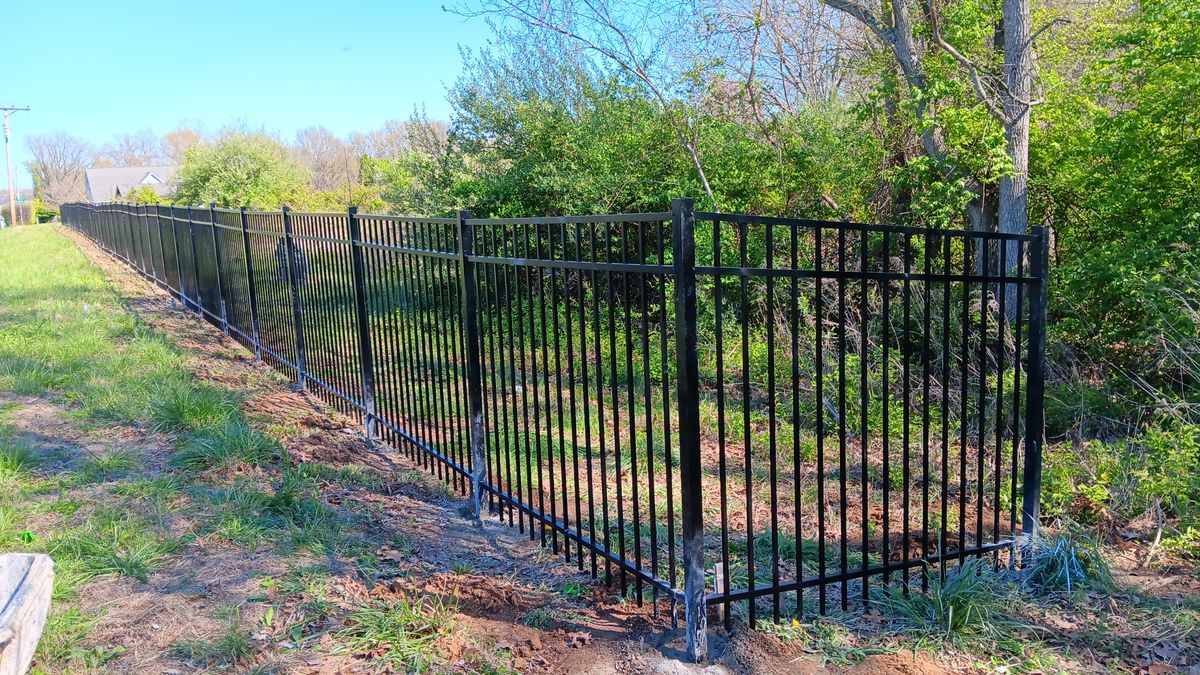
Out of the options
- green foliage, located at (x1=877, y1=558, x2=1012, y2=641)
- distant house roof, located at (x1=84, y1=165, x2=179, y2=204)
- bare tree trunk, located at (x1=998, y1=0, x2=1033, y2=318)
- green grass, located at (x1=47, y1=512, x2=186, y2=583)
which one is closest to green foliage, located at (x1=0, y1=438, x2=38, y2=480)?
green grass, located at (x1=47, y1=512, x2=186, y2=583)

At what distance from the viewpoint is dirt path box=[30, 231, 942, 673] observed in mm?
3066

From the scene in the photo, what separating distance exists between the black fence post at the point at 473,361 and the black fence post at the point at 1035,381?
111 inches

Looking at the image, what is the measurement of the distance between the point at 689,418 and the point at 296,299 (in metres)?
5.30

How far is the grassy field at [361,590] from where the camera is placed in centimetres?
309

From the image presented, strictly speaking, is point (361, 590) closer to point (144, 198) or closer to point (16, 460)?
point (16, 460)

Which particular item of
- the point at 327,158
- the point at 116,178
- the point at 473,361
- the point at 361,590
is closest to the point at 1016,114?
the point at 473,361

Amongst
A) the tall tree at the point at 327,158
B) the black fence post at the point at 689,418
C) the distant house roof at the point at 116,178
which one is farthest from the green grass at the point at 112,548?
the distant house roof at the point at 116,178

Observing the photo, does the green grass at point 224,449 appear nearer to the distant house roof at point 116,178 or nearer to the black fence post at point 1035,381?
the black fence post at point 1035,381

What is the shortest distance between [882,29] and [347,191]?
25.3m

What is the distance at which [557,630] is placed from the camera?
338 centimetres

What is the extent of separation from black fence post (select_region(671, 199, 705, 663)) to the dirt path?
195mm

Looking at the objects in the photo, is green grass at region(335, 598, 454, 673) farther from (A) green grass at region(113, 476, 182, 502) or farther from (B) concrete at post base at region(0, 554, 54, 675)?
(A) green grass at region(113, 476, 182, 502)

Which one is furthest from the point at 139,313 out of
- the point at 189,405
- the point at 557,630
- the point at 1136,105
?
the point at 1136,105

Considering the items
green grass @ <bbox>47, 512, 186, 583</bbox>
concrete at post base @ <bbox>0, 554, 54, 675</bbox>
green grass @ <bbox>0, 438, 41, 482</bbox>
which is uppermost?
concrete at post base @ <bbox>0, 554, 54, 675</bbox>
